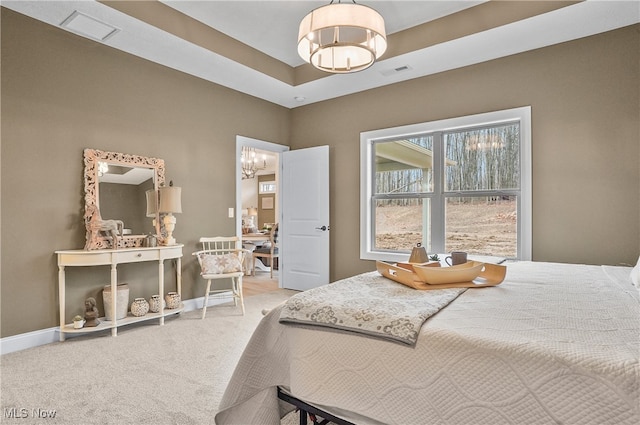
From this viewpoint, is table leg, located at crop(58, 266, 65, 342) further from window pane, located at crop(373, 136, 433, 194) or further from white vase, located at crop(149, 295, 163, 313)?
window pane, located at crop(373, 136, 433, 194)

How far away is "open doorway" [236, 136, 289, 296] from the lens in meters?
4.94

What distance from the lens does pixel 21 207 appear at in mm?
2914

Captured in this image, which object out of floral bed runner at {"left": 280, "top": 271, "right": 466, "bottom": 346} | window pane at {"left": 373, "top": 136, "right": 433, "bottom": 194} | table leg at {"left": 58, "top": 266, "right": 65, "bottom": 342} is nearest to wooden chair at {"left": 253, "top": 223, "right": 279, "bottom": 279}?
window pane at {"left": 373, "top": 136, "right": 433, "bottom": 194}

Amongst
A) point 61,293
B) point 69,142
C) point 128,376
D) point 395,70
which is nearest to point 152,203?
point 69,142

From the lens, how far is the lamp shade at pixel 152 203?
A: 3.73m

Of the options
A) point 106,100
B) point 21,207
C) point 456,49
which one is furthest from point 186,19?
point 456,49

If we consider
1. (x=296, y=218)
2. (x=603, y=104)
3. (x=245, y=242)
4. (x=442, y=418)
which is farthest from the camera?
(x=245, y=242)

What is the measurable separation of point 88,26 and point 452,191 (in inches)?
151

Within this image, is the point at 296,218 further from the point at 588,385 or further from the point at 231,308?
the point at 588,385

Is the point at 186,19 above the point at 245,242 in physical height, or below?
above

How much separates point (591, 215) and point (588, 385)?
2.93 metres

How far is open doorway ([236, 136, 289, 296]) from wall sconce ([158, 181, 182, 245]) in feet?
3.38

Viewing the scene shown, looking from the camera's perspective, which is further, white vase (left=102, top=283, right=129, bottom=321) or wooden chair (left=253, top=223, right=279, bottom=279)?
wooden chair (left=253, top=223, right=279, bottom=279)

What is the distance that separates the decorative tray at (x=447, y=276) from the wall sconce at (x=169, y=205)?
2.62 metres
